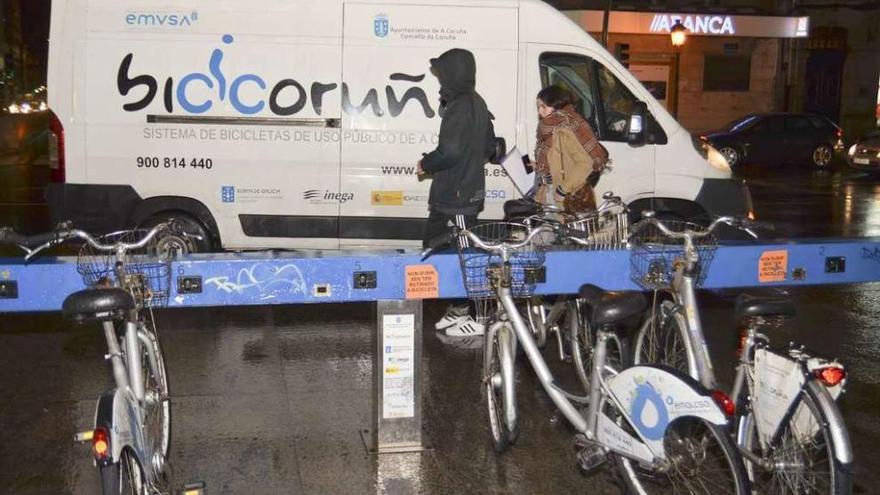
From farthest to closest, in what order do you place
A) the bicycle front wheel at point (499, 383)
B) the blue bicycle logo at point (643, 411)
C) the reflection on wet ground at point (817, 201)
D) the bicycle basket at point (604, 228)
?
the reflection on wet ground at point (817, 201), the bicycle basket at point (604, 228), the bicycle front wheel at point (499, 383), the blue bicycle logo at point (643, 411)

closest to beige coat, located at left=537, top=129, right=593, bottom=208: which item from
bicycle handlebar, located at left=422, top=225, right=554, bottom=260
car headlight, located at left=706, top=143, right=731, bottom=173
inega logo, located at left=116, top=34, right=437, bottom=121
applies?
inega logo, located at left=116, top=34, right=437, bottom=121

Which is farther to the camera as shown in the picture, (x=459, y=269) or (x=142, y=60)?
(x=142, y=60)

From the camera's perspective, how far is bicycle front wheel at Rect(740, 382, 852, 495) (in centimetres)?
386

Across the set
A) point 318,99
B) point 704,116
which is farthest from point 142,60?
point 704,116

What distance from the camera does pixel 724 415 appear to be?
3887mm

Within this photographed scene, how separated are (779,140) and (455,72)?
2044cm

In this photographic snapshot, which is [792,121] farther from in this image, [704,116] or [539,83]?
[539,83]

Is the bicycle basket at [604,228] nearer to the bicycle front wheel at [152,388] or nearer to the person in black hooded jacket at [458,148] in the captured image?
the person in black hooded jacket at [458,148]

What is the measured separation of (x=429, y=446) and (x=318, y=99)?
3.95 meters

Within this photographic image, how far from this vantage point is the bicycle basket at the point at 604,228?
230 inches

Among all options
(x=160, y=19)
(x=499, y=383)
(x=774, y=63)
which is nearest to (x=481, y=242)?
(x=499, y=383)

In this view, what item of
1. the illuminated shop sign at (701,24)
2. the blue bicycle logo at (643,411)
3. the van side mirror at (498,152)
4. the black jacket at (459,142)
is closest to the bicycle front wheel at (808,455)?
the blue bicycle logo at (643,411)

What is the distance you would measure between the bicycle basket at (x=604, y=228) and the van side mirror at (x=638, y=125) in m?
2.19

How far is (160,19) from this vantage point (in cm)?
834
